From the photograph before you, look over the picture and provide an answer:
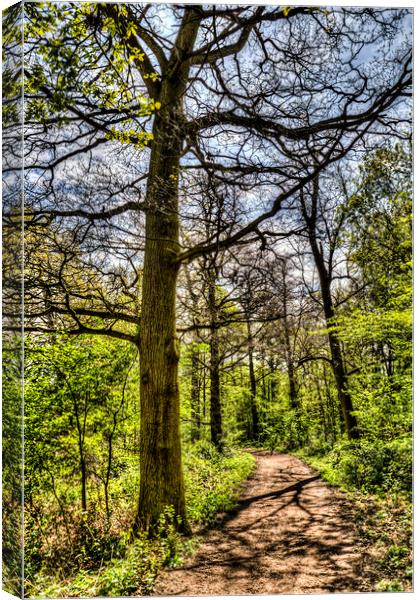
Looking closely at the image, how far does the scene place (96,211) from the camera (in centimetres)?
272

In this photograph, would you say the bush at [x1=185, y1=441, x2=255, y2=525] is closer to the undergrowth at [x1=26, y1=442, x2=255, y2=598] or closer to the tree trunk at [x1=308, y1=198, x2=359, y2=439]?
the undergrowth at [x1=26, y1=442, x2=255, y2=598]

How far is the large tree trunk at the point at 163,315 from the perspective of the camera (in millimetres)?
2627

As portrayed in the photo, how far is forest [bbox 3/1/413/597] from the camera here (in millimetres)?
2521

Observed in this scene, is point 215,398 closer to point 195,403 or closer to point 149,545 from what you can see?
point 195,403

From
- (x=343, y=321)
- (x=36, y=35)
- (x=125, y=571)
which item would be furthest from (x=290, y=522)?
(x=36, y=35)

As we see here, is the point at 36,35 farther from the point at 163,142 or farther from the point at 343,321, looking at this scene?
the point at 343,321

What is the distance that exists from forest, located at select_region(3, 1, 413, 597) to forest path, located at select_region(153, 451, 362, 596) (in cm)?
2

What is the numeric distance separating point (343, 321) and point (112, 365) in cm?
175

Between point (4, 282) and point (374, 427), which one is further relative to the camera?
point (374, 427)

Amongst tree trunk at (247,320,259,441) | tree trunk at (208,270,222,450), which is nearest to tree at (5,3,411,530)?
tree trunk at (208,270,222,450)

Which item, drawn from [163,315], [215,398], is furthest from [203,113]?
[215,398]

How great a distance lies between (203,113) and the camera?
275 centimetres

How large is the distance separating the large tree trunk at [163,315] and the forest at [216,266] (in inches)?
0.5

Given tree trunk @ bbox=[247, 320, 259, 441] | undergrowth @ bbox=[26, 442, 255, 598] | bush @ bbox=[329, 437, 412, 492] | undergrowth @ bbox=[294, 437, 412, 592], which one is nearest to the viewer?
undergrowth @ bbox=[26, 442, 255, 598]
